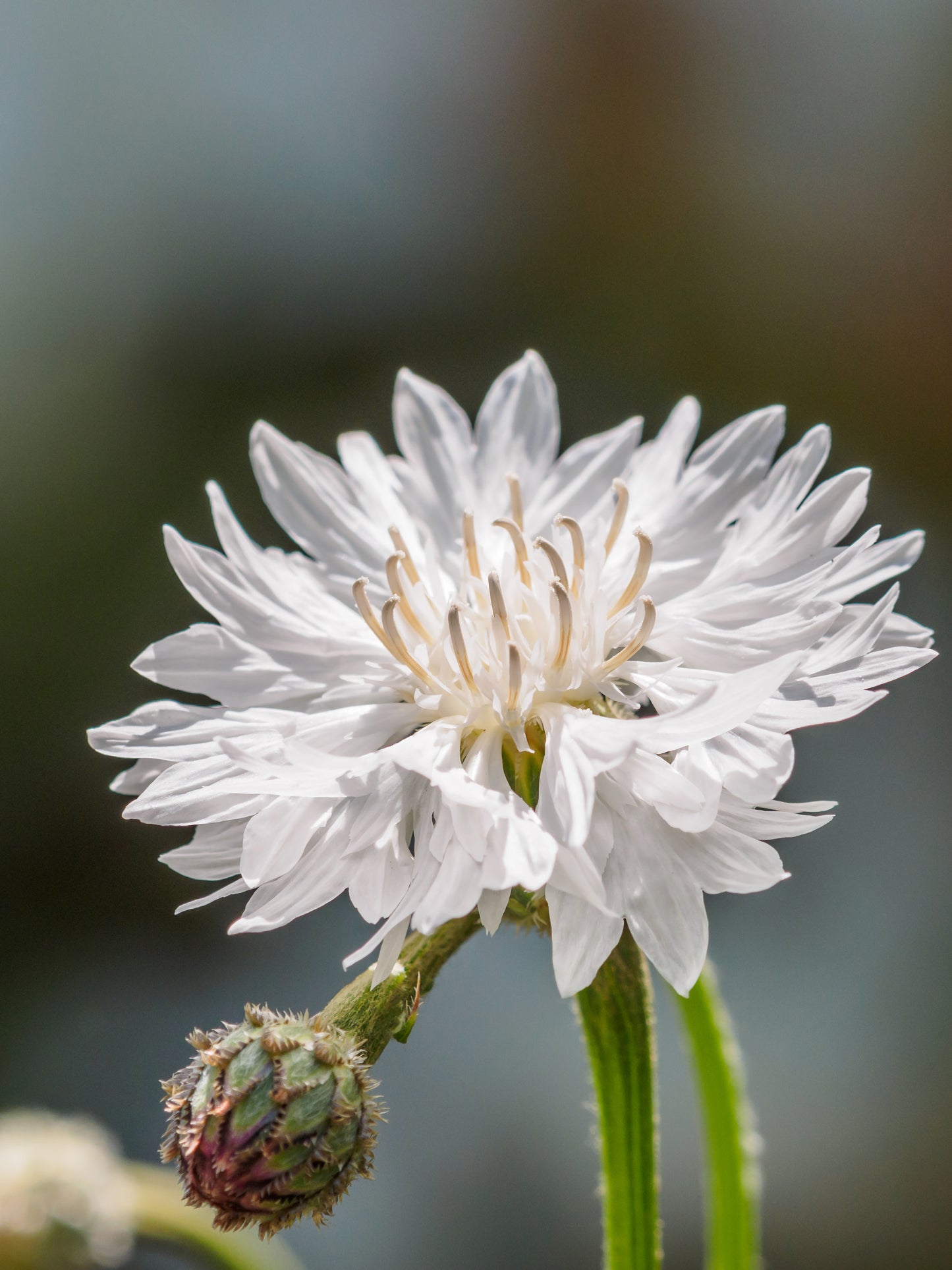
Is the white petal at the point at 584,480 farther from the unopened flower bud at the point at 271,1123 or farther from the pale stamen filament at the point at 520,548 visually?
the unopened flower bud at the point at 271,1123

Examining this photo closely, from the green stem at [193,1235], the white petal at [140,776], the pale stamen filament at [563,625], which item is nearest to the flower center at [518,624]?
the pale stamen filament at [563,625]

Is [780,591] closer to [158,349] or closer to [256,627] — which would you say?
[256,627]

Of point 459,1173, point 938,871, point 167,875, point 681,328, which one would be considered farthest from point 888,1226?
point 681,328

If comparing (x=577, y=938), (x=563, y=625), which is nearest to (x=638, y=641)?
(x=563, y=625)

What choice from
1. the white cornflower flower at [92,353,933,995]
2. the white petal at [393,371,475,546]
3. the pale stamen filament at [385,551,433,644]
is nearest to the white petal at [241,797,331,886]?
the white cornflower flower at [92,353,933,995]

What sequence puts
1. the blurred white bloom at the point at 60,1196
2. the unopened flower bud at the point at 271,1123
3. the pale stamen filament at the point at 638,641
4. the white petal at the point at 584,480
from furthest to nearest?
1. the blurred white bloom at the point at 60,1196
2. the white petal at the point at 584,480
3. the pale stamen filament at the point at 638,641
4. the unopened flower bud at the point at 271,1123

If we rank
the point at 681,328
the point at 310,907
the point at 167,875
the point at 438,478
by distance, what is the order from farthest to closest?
the point at 681,328 → the point at 167,875 → the point at 438,478 → the point at 310,907

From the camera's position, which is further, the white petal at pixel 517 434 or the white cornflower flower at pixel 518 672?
the white petal at pixel 517 434
